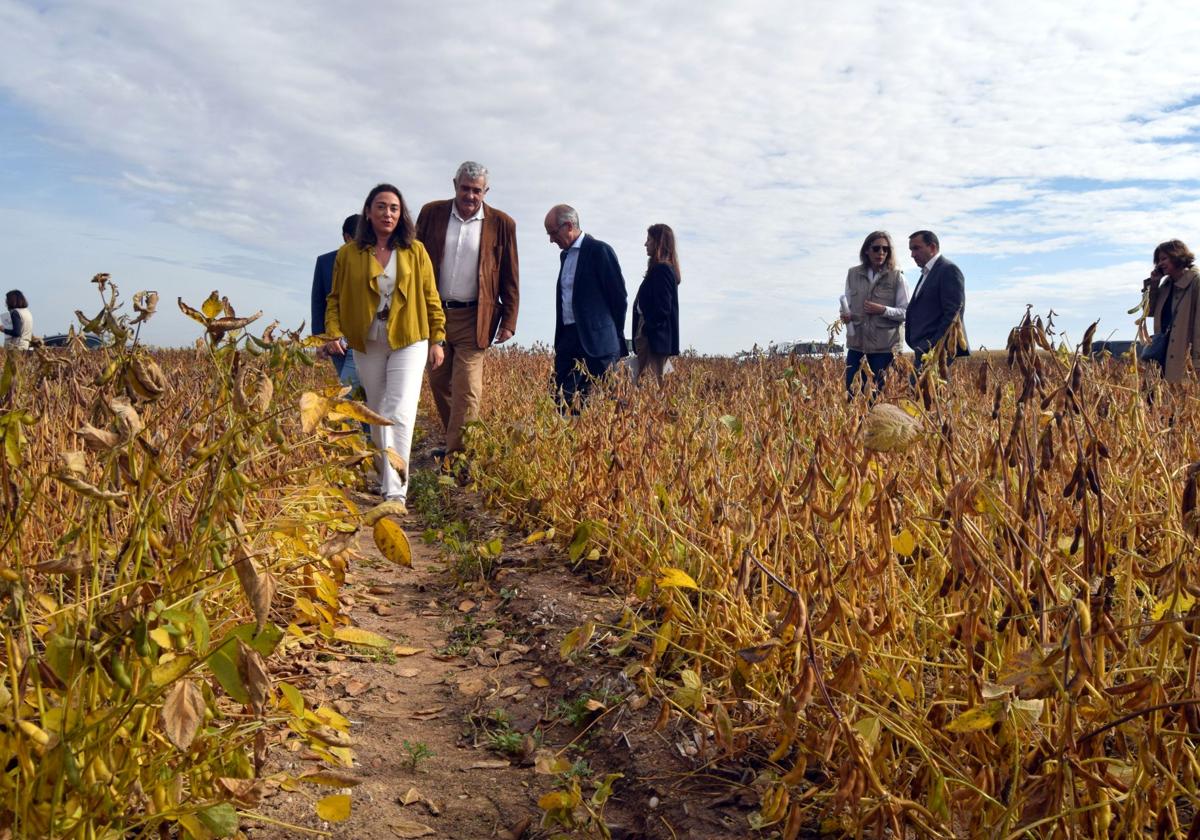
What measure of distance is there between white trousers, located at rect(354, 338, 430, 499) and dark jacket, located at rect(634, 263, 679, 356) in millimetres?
2142

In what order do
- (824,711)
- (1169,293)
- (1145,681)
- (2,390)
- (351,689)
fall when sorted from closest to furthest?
(1145,681)
(2,390)
(824,711)
(351,689)
(1169,293)

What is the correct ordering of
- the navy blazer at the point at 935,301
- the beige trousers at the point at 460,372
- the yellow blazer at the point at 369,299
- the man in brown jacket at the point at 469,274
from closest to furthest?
the yellow blazer at the point at 369,299 → the man in brown jacket at the point at 469,274 → the beige trousers at the point at 460,372 → the navy blazer at the point at 935,301

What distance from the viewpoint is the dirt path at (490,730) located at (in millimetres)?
2047

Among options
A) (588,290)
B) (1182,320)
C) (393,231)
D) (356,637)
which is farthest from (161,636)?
(1182,320)

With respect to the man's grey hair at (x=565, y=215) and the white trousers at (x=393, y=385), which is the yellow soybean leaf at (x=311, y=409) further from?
the man's grey hair at (x=565, y=215)

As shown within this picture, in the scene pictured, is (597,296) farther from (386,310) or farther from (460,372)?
(386,310)

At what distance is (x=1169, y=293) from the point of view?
5992mm

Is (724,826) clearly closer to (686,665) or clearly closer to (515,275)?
(686,665)

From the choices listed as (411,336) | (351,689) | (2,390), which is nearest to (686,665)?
(351,689)

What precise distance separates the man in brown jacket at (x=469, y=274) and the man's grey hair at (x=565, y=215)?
35 centimetres

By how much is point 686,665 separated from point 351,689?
3.62 feet

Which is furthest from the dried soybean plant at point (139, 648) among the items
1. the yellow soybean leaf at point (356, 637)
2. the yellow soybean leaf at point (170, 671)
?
the yellow soybean leaf at point (356, 637)

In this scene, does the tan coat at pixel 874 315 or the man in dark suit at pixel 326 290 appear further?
the tan coat at pixel 874 315

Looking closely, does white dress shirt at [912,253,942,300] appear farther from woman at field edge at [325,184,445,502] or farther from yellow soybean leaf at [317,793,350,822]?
yellow soybean leaf at [317,793,350,822]
